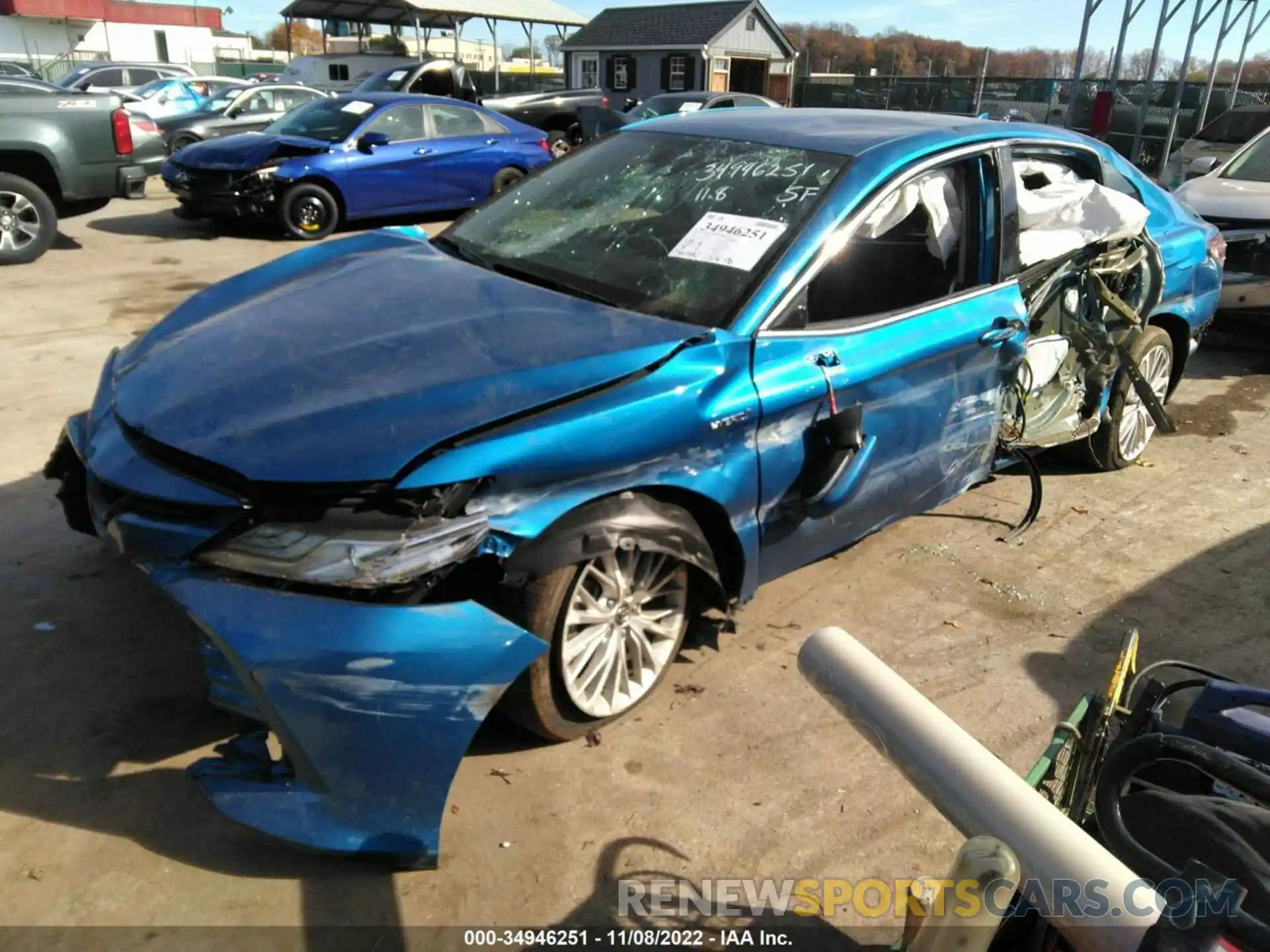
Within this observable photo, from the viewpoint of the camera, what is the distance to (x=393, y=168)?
10172mm

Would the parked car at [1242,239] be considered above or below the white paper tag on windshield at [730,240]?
below

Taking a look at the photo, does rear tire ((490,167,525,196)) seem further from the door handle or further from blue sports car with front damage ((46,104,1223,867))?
the door handle

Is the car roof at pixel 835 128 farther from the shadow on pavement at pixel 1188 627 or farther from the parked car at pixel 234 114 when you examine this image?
the parked car at pixel 234 114

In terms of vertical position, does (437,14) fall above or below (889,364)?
above

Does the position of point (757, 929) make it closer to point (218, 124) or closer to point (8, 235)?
point (8, 235)

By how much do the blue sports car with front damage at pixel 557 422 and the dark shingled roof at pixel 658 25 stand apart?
34235 mm

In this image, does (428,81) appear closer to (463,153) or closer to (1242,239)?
(463,153)

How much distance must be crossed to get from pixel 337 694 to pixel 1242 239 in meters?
7.38

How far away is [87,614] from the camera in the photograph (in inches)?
129

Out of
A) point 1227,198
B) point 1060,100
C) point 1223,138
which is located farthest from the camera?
point 1060,100

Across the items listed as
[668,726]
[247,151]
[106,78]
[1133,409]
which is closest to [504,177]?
[247,151]

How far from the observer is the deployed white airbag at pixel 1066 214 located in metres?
4.19

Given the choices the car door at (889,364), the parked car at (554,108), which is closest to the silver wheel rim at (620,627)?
the car door at (889,364)

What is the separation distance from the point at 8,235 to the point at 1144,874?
969cm
